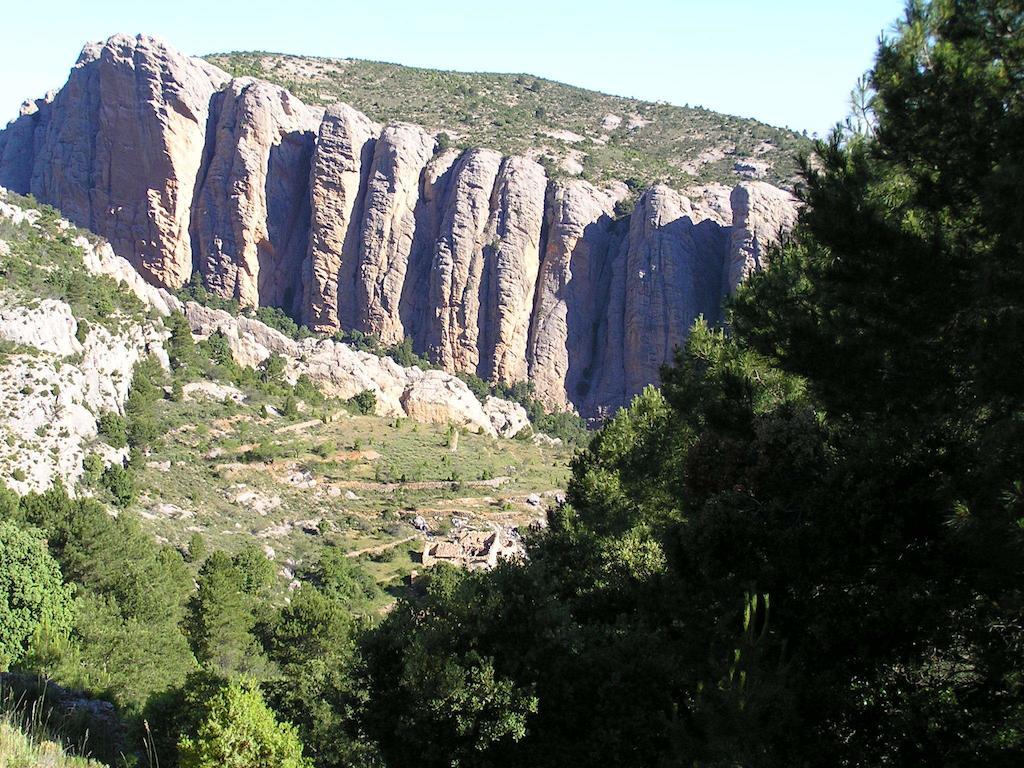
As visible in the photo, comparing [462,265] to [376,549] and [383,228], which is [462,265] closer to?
[383,228]

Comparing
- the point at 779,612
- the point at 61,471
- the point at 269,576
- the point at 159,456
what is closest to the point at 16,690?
the point at 779,612

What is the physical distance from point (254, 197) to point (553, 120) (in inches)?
1447

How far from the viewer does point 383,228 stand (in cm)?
8356

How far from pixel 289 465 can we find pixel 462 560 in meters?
13.3

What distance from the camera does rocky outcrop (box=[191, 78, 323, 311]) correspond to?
81750 millimetres

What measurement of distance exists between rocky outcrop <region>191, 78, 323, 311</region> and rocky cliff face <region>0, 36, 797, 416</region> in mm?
151

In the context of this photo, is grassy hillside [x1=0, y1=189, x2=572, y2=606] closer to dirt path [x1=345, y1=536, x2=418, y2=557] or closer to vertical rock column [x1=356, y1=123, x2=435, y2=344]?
dirt path [x1=345, y1=536, x2=418, y2=557]

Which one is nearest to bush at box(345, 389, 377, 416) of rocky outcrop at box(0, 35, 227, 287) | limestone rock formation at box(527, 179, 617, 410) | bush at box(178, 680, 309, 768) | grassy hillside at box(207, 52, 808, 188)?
limestone rock formation at box(527, 179, 617, 410)

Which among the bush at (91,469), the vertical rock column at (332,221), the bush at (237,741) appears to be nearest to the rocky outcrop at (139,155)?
the vertical rock column at (332,221)

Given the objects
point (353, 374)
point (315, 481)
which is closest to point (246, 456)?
point (315, 481)

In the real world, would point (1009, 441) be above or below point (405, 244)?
below

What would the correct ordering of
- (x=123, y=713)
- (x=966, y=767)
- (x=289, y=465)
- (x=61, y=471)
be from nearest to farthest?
(x=966, y=767) → (x=123, y=713) → (x=61, y=471) → (x=289, y=465)

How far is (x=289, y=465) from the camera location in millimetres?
50969

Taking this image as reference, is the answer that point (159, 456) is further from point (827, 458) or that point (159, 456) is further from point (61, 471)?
point (827, 458)
